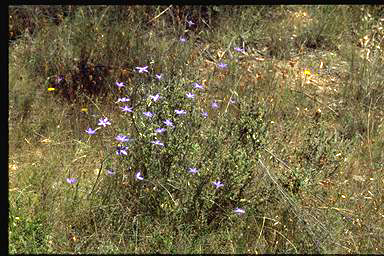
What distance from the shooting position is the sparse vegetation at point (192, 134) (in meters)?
3.24

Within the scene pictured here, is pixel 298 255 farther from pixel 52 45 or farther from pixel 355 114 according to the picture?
pixel 52 45

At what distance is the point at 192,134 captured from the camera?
11.3ft

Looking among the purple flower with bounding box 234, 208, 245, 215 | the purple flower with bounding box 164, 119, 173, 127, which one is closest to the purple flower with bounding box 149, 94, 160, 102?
the purple flower with bounding box 164, 119, 173, 127

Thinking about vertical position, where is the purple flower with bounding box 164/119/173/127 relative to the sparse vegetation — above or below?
above

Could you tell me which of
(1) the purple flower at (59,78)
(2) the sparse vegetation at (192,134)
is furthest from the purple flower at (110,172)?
(1) the purple flower at (59,78)

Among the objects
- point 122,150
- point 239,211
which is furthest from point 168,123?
point 239,211

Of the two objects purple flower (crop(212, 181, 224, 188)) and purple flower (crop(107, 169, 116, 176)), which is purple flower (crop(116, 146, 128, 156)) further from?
purple flower (crop(212, 181, 224, 188))

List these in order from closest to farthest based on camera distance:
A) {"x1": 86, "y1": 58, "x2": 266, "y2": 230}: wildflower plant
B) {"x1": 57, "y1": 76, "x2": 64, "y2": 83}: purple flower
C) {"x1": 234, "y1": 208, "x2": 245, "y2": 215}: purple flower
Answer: {"x1": 234, "y1": 208, "x2": 245, "y2": 215}: purple flower < {"x1": 86, "y1": 58, "x2": 266, "y2": 230}: wildflower plant < {"x1": 57, "y1": 76, "x2": 64, "y2": 83}: purple flower

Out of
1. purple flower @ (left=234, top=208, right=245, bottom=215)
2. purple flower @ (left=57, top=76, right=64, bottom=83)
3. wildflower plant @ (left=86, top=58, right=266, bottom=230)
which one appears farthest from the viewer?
purple flower @ (left=57, top=76, right=64, bottom=83)

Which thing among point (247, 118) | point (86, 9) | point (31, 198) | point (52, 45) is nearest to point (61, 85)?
point (52, 45)

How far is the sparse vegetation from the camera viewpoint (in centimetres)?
324

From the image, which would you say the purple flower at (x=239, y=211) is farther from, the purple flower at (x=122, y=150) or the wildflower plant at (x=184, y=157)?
the purple flower at (x=122, y=150)

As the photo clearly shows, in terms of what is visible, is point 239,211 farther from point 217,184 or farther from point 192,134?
point 192,134

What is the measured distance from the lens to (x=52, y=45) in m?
5.04
